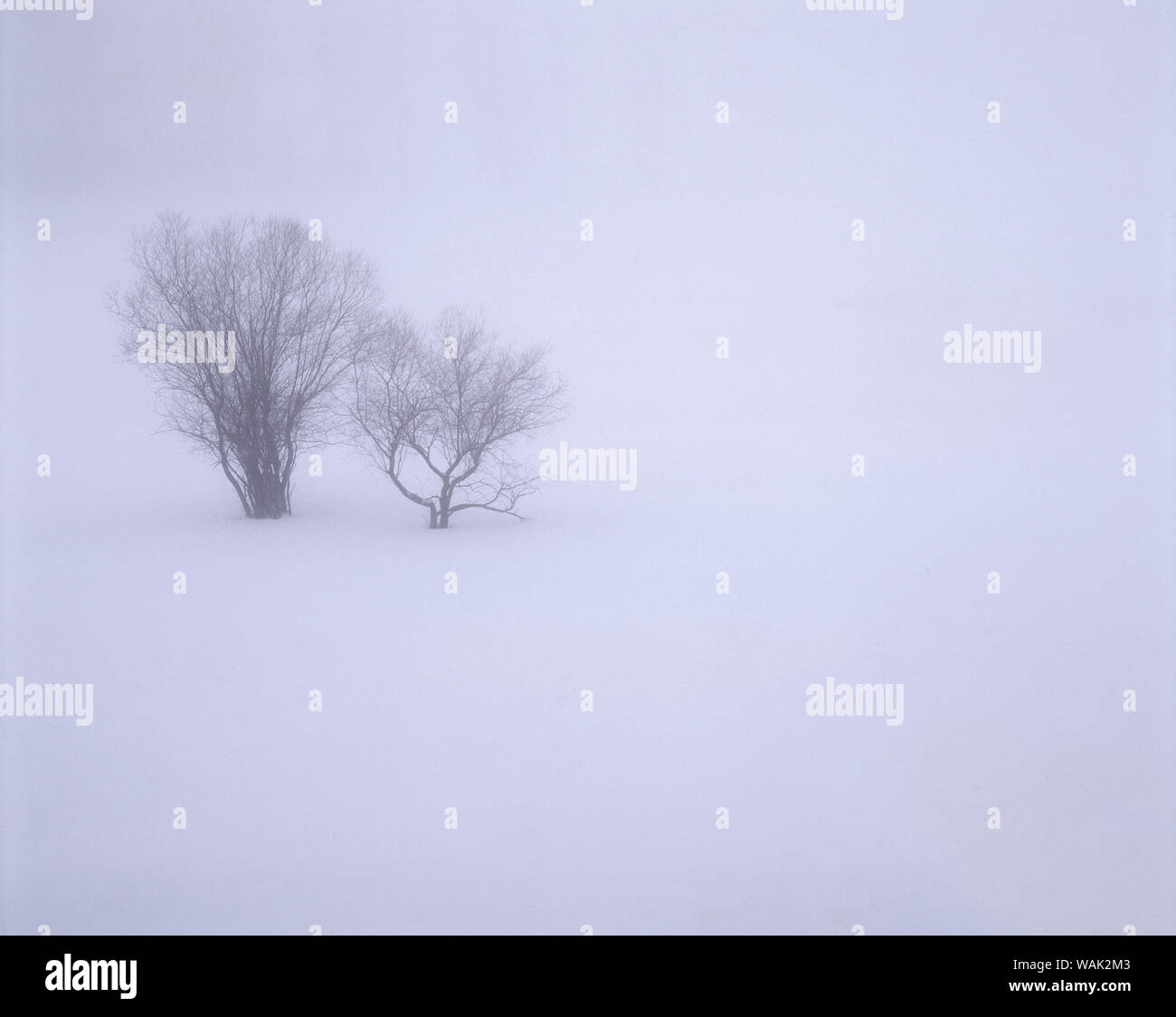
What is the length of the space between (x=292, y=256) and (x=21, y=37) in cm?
165

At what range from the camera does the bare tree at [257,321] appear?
3.69 metres

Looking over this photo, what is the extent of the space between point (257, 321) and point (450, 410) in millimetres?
1016

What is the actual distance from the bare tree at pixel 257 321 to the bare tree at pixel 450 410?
6.7 inches

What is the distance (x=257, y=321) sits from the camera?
12.2 ft

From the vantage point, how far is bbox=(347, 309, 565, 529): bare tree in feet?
12.2

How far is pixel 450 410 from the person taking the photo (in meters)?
3.72

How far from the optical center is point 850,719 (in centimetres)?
364

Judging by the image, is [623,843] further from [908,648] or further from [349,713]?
[908,648]

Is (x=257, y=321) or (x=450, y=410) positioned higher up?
(x=257, y=321)

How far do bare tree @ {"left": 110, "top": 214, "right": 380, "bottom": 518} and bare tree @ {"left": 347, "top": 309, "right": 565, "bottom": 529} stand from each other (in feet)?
0.56

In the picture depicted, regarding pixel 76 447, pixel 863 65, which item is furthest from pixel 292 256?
pixel 863 65

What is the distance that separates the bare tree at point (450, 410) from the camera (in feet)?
12.2

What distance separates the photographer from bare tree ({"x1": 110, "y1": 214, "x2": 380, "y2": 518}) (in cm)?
369
